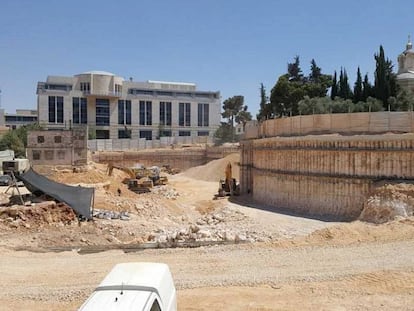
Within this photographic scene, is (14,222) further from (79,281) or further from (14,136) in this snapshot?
(14,136)

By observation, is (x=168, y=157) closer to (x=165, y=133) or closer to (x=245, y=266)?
(x=165, y=133)

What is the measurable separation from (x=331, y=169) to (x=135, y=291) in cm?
1575

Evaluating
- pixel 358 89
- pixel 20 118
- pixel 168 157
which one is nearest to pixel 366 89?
pixel 358 89

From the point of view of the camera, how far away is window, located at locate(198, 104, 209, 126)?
82250 millimetres

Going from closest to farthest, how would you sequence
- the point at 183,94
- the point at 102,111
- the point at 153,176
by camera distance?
the point at 153,176 < the point at 102,111 < the point at 183,94

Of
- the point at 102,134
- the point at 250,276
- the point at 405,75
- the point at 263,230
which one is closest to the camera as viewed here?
the point at 250,276

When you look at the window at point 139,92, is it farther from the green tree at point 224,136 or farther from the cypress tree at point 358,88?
the cypress tree at point 358,88

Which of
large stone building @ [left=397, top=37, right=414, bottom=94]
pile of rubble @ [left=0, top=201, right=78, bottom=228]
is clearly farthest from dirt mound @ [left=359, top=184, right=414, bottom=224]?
large stone building @ [left=397, top=37, right=414, bottom=94]

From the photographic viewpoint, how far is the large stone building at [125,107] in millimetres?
71375

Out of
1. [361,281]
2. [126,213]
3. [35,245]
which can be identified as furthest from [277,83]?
[361,281]

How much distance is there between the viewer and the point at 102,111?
7375 centimetres

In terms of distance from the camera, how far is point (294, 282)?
1012 centimetres

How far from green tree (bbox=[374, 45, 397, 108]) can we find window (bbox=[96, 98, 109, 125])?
48669 millimetres

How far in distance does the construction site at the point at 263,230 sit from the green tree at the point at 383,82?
1380 centimetres
